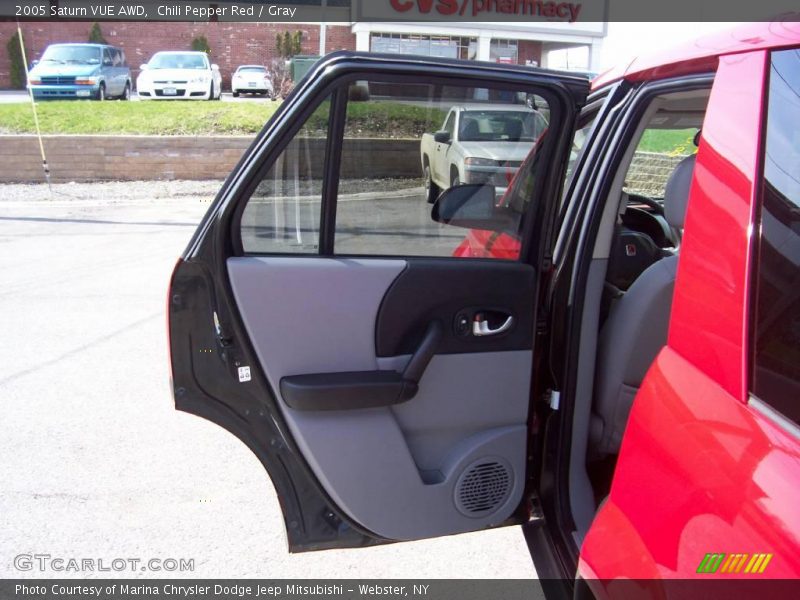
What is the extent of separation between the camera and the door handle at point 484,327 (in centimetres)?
233

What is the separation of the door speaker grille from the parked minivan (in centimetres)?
2215

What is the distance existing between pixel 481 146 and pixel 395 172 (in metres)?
0.29

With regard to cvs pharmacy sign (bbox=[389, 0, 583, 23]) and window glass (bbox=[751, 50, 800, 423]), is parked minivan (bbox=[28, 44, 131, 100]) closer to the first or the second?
cvs pharmacy sign (bbox=[389, 0, 583, 23])

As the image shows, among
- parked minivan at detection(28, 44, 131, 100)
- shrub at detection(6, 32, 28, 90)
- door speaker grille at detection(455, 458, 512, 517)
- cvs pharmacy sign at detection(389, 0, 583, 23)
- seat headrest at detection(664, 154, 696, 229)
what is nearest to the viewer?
seat headrest at detection(664, 154, 696, 229)

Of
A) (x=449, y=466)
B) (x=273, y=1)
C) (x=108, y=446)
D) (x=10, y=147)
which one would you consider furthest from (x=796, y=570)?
(x=273, y=1)

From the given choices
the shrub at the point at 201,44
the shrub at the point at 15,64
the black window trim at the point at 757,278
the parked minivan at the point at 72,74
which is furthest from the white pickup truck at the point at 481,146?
the shrub at the point at 15,64

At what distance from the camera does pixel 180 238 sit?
404 inches

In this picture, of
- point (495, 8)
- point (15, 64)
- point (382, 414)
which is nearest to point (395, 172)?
point (382, 414)

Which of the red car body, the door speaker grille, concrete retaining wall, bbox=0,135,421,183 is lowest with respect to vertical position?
concrete retaining wall, bbox=0,135,421,183

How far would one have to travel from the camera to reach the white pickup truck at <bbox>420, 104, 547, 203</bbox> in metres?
2.25

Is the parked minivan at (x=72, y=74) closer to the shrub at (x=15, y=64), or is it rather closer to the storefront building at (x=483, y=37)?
the storefront building at (x=483, y=37)

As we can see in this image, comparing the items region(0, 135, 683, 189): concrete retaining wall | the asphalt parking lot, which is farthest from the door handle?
region(0, 135, 683, 189): concrete retaining wall

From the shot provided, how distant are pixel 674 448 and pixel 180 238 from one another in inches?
380

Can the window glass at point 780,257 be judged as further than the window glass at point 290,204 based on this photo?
No
